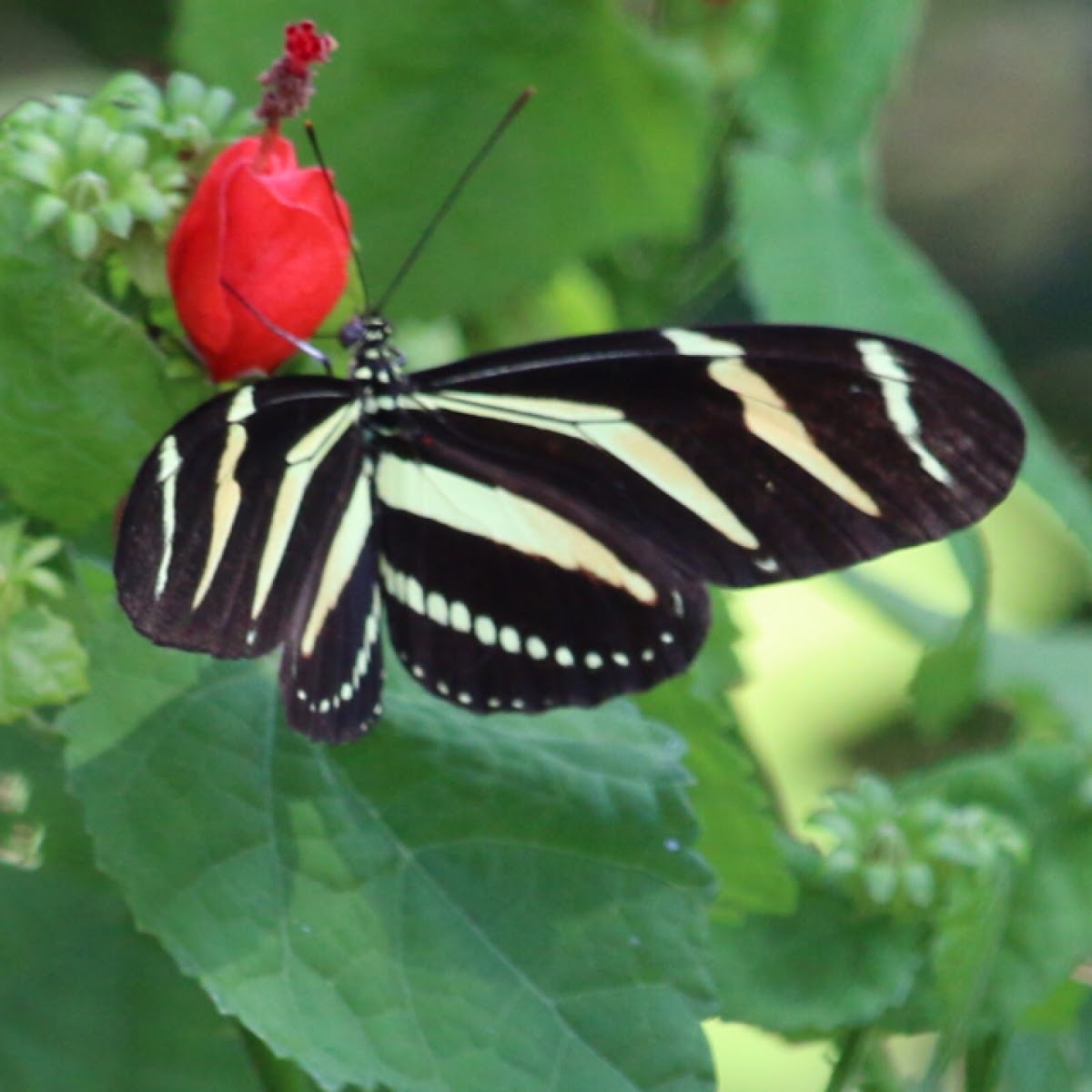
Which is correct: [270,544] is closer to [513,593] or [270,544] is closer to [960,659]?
[513,593]

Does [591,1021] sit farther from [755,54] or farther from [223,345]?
[755,54]

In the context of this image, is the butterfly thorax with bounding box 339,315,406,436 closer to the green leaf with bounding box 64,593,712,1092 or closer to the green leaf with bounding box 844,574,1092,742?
the green leaf with bounding box 64,593,712,1092

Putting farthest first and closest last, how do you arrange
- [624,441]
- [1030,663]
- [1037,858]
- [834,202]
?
[1030,663]
[834,202]
[1037,858]
[624,441]

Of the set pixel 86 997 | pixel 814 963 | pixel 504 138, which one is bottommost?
pixel 86 997

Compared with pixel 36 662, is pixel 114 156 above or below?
above

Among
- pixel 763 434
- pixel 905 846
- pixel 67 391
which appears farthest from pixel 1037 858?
pixel 67 391

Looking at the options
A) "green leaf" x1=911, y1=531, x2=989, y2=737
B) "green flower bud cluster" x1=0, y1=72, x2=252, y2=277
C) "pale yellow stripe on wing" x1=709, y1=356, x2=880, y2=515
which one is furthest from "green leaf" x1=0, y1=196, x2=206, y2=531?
"green leaf" x1=911, y1=531, x2=989, y2=737

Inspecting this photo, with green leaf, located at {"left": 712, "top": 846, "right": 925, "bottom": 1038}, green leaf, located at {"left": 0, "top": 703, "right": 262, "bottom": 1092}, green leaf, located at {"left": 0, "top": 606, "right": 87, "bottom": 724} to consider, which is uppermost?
green leaf, located at {"left": 0, "top": 606, "right": 87, "bottom": 724}
